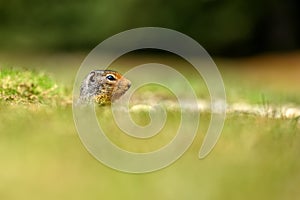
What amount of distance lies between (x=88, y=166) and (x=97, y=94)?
2025 millimetres

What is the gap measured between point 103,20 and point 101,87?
18666mm

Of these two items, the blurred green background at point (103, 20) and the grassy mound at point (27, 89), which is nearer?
the grassy mound at point (27, 89)

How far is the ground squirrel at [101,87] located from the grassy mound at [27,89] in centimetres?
34

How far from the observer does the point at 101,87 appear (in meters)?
7.33

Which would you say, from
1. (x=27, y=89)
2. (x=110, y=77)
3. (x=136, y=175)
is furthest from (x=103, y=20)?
(x=136, y=175)

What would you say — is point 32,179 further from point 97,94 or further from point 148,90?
point 148,90

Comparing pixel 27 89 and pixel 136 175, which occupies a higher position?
pixel 27 89

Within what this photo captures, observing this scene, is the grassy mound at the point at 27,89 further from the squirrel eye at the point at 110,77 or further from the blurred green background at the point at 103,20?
the blurred green background at the point at 103,20

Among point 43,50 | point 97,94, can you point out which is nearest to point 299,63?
point 43,50

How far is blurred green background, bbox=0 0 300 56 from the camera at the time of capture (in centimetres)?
2578

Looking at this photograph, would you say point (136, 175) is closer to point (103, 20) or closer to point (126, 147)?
point (126, 147)

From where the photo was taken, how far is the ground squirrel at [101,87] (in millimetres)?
7289

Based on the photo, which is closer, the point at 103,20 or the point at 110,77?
the point at 110,77

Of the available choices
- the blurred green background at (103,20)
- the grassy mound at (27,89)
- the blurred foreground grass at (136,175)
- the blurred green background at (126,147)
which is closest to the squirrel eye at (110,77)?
the blurred green background at (126,147)
